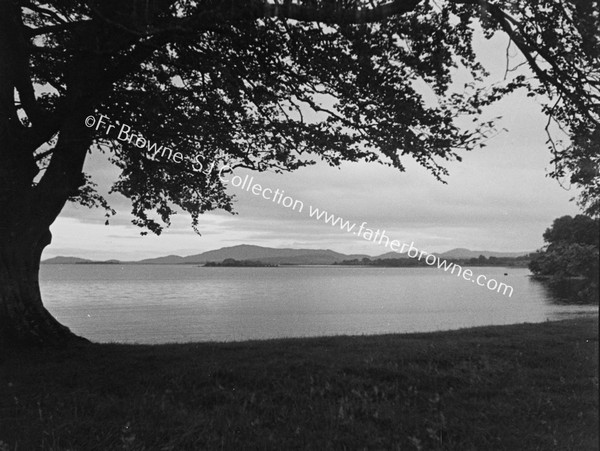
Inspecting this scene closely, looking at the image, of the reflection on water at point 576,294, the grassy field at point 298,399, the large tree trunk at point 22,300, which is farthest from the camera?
the reflection on water at point 576,294

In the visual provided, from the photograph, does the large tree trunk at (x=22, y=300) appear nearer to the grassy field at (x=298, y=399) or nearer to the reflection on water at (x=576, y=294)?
the grassy field at (x=298, y=399)

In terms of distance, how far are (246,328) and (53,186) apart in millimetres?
25044

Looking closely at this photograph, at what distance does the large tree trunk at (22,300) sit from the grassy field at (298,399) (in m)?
0.64

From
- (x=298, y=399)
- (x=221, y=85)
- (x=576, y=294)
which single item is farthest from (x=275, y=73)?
(x=576, y=294)

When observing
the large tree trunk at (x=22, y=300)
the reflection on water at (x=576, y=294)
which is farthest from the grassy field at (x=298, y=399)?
the reflection on water at (x=576, y=294)

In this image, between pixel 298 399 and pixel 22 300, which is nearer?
pixel 298 399

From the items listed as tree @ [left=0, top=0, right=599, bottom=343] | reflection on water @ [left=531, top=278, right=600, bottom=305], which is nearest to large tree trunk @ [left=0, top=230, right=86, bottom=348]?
tree @ [left=0, top=0, right=599, bottom=343]

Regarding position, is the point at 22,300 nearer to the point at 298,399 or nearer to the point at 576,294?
the point at 298,399

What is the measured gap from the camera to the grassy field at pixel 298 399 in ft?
16.2

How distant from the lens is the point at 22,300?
1005cm

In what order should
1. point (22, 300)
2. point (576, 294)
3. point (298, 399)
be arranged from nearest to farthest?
1. point (298, 399)
2. point (22, 300)
3. point (576, 294)

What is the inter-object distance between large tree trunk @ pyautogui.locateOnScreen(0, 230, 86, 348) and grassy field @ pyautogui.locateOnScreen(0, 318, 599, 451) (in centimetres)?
64

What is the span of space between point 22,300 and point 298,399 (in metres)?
7.44

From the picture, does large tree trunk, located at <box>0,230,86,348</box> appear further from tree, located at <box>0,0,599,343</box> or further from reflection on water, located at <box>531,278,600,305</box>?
reflection on water, located at <box>531,278,600,305</box>
